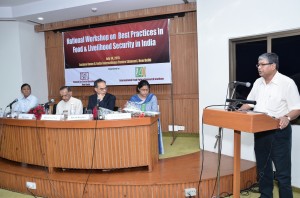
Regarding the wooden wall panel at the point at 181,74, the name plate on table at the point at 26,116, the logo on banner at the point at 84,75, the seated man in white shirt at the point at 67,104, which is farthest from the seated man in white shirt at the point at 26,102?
the wooden wall panel at the point at 181,74

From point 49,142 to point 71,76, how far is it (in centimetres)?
300

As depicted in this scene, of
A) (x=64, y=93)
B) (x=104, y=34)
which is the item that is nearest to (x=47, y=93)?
(x=104, y=34)

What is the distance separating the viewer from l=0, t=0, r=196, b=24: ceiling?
475 centimetres

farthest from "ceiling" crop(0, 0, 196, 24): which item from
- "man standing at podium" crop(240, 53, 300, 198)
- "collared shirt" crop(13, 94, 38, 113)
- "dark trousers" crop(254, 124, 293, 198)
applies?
"dark trousers" crop(254, 124, 293, 198)

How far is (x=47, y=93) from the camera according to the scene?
6312 millimetres

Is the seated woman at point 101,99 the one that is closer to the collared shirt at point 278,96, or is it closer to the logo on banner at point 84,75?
the collared shirt at point 278,96

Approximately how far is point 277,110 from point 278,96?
12 centimetres

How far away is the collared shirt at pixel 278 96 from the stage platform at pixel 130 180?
1.03 m

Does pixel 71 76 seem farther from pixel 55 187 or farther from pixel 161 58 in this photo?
pixel 55 187

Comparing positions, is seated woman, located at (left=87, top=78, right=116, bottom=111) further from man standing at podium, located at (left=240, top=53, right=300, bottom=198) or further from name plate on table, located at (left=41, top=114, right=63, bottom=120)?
man standing at podium, located at (left=240, top=53, right=300, bottom=198)

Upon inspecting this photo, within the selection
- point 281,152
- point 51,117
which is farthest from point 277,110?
point 51,117

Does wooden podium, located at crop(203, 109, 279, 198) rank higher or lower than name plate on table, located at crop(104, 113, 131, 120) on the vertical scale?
higher

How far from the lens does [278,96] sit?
220 cm

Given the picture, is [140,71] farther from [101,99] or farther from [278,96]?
[278,96]
